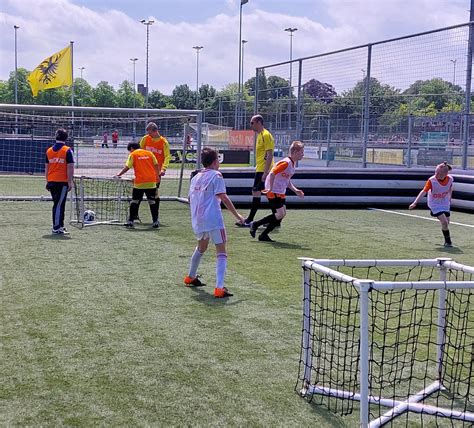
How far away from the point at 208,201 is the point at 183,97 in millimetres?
89360

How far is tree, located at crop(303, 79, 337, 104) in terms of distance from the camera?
19.2m

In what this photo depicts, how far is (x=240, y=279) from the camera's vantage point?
8.48m

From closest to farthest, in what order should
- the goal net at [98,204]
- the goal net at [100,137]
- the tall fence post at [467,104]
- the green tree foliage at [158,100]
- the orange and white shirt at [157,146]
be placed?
the goal net at [98,204], the orange and white shirt at [157,146], the tall fence post at [467,104], the goal net at [100,137], the green tree foliage at [158,100]

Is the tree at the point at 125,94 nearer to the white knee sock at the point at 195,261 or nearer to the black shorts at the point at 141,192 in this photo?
the black shorts at the point at 141,192

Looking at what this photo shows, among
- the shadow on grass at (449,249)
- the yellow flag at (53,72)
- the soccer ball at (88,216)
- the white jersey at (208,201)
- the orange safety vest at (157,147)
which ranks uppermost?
the yellow flag at (53,72)

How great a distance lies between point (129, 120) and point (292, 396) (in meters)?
17.0

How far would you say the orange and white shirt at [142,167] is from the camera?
13.0m

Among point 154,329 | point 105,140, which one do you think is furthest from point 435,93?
point 154,329

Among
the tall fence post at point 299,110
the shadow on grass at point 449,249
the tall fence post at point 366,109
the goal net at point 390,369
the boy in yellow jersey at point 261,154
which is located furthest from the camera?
the tall fence post at point 299,110

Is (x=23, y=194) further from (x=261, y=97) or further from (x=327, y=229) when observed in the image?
(x=327, y=229)

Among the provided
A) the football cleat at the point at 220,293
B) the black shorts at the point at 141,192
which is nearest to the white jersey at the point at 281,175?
the black shorts at the point at 141,192

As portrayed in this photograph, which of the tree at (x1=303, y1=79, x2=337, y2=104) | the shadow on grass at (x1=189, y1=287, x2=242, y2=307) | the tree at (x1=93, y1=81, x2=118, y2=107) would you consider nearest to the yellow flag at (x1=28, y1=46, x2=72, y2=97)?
the tree at (x1=303, y1=79, x2=337, y2=104)

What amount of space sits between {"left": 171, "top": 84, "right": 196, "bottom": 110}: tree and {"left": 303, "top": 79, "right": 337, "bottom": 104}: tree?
7065 centimetres

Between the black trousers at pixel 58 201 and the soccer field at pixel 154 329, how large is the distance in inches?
12.0
